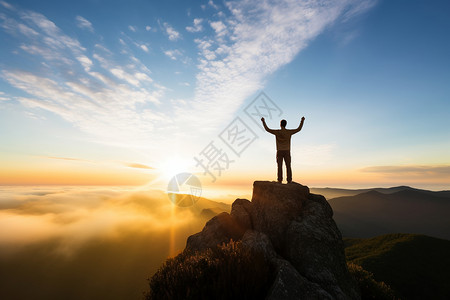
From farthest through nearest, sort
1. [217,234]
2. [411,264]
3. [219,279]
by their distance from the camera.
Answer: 1. [411,264]
2. [217,234]
3. [219,279]

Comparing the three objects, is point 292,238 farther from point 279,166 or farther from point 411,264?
point 411,264

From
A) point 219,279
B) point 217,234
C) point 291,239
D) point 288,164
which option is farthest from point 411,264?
point 219,279

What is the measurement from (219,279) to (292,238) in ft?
13.1

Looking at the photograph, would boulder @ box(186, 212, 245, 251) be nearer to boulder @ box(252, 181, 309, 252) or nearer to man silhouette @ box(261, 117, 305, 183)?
boulder @ box(252, 181, 309, 252)

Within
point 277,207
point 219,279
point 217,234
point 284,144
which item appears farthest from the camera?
point 284,144

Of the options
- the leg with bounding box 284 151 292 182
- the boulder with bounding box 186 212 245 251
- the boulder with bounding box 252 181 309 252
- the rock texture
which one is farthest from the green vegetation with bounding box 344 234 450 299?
the boulder with bounding box 186 212 245 251

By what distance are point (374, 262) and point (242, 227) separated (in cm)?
4976

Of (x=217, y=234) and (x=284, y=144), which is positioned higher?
(x=284, y=144)

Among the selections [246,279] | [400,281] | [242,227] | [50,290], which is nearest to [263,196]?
[242,227]

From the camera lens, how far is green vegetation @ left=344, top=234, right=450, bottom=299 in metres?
35.9

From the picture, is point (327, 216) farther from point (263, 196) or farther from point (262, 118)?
point (262, 118)

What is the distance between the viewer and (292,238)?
8.16 m

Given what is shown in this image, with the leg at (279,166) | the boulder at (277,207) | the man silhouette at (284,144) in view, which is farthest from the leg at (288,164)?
the boulder at (277,207)

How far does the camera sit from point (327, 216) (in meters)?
9.36
